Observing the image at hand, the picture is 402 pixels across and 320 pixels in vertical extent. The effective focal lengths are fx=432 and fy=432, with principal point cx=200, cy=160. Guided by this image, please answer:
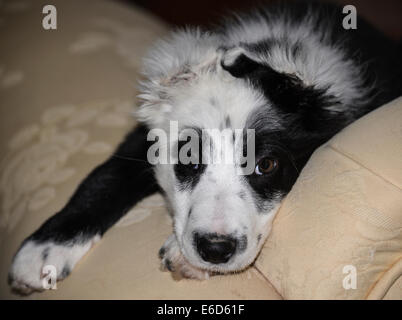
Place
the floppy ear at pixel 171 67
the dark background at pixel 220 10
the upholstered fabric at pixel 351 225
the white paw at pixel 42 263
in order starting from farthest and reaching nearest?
the dark background at pixel 220 10 → the floppy ear at pixel 171 67 → the white paw at pixel 42 263 → the upholstered fabric at pixel 351 225

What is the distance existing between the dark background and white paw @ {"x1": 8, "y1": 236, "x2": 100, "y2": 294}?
1.89 meters

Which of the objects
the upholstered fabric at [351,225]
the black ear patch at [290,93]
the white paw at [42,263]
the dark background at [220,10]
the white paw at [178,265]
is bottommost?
the white paw at [42,263]

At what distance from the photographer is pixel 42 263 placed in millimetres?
1719

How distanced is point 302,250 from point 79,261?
86 centimetres

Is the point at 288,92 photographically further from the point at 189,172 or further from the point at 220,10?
the point at 220,10

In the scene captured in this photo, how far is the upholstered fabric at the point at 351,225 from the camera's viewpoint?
1.29 meters

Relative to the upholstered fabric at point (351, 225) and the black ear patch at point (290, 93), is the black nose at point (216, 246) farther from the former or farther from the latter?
the black ear patch at point (290, 93)

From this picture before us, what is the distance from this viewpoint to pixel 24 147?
86.0 inches

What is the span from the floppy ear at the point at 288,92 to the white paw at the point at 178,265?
734 millimetres

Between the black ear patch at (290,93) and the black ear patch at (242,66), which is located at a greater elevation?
the black ear patch at (242,66)

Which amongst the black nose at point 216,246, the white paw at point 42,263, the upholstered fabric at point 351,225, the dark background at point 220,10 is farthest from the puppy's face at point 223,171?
the dark background at point 220,10
